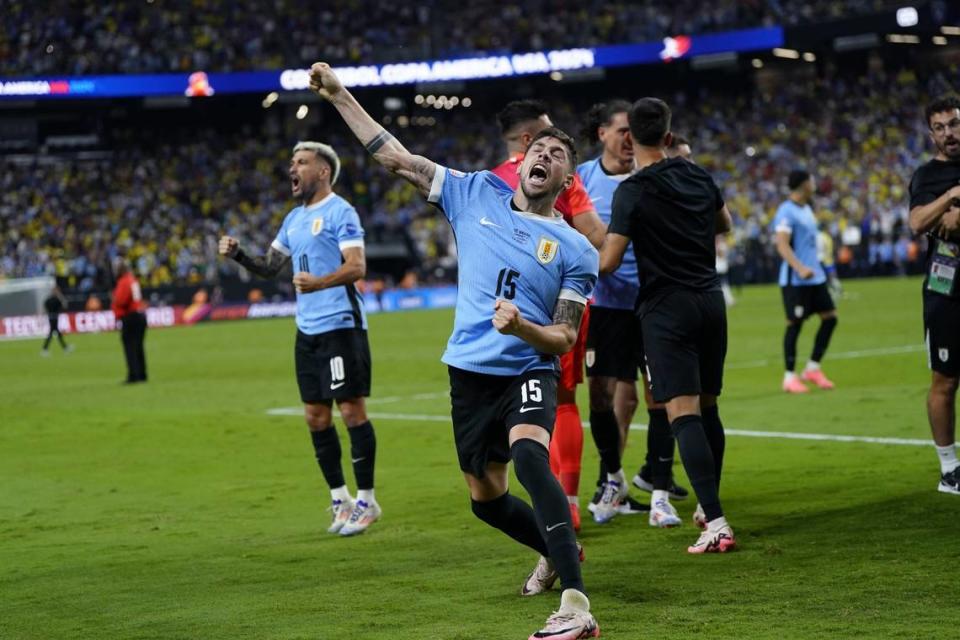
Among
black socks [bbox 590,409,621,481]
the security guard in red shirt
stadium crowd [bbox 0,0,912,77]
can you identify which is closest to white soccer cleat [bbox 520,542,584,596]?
black socks [bbox 590,409,621,481]

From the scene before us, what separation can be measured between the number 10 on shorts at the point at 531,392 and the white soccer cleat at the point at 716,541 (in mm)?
1845

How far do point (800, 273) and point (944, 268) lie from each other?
6695 mm

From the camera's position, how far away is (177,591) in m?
6.85

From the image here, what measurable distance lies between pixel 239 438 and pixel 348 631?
341 inches

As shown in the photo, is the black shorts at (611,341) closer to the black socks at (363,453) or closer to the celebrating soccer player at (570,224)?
the celebrating soccer player at (570,224)

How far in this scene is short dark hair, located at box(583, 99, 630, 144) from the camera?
8633 millimetres

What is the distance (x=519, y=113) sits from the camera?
7.85 meters

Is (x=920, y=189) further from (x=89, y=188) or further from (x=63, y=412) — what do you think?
(x=89, y=188)

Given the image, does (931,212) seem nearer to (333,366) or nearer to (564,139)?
(564,139)

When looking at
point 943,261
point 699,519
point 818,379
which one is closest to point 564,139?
point 699,519

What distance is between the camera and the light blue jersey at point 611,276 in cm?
863

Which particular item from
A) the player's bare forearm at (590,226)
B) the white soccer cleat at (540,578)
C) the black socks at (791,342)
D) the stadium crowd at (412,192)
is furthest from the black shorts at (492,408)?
the stadium crowd at (412,192)

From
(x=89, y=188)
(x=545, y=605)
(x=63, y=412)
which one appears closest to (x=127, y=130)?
(x=89, y=188)

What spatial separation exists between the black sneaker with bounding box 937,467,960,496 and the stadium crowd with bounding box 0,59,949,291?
36.5 metres
